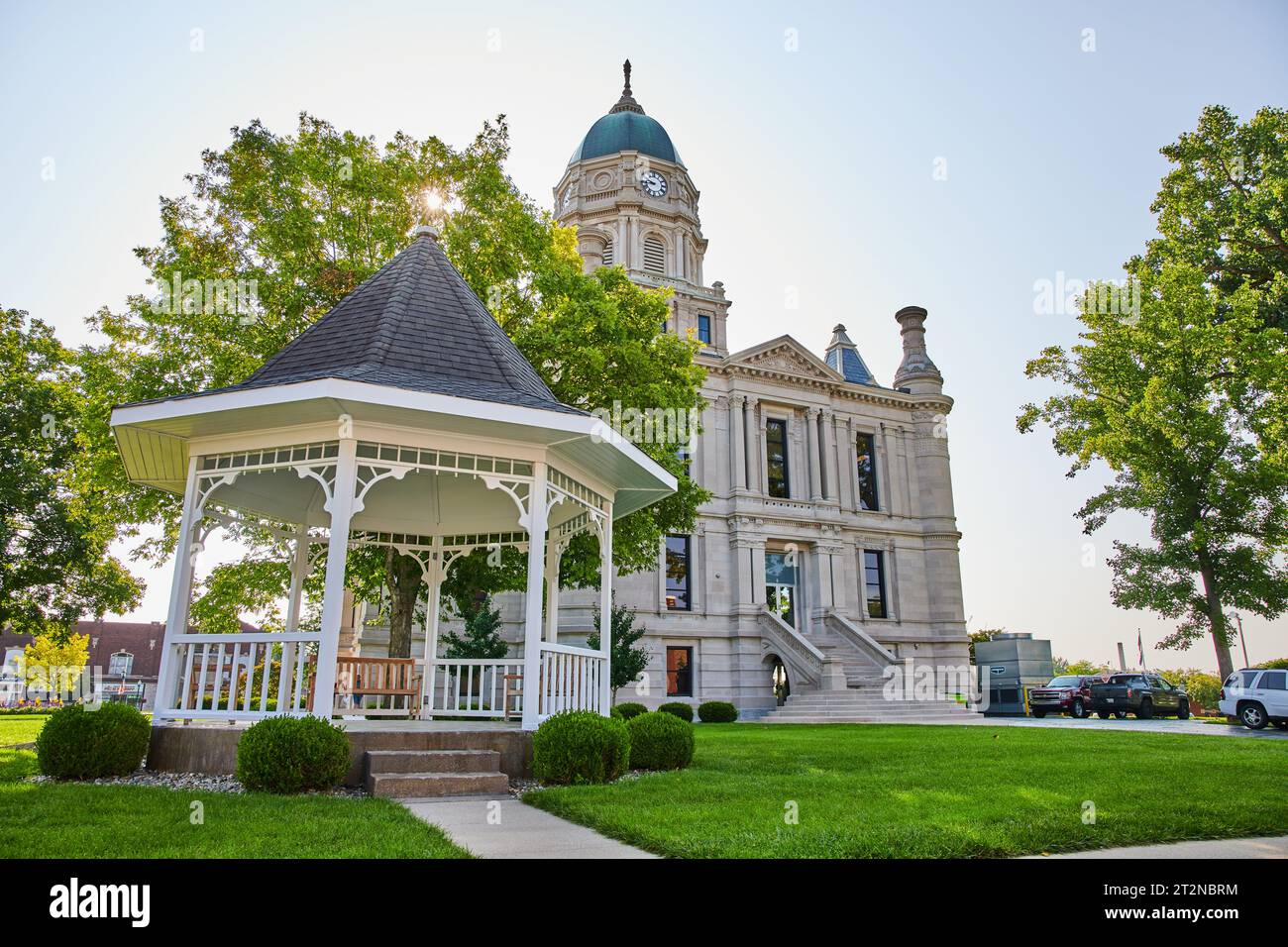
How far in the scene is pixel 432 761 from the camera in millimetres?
9086

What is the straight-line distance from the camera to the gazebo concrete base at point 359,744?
9.17 m

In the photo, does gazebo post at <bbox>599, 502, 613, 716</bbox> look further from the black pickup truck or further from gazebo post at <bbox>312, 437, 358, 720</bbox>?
the black pickup truck

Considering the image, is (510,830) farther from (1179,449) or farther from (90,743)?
(1179,449)

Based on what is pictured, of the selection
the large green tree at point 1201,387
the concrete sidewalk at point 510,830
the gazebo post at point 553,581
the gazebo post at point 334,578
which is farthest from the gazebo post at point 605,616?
the large green tree at point 1201,387

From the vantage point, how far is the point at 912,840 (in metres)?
5.77

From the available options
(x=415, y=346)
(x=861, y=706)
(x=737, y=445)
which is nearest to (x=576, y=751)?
(x=415, y=346)

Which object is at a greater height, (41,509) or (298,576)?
(41,509)

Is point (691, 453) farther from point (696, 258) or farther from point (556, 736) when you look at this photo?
point (556, 736)

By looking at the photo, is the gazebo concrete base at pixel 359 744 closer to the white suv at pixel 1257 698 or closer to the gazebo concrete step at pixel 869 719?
the gazebo concrete step at pixel 869 719

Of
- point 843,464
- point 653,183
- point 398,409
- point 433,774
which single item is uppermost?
point 653,183

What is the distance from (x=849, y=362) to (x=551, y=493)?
37011mm

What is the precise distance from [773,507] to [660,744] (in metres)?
25.7

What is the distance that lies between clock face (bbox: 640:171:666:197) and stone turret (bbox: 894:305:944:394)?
1402 centimetres
